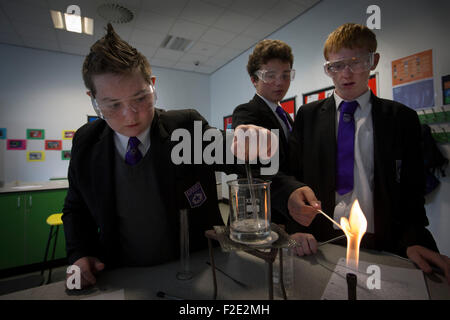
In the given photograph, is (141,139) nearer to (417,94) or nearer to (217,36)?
(417,94)

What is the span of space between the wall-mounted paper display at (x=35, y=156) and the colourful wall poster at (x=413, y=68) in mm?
→ 6761

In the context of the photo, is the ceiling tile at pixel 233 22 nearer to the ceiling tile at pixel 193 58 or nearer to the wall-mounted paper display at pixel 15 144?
the ceiling tile at pixel 193 58

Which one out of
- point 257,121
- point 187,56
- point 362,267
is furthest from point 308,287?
point 187,56

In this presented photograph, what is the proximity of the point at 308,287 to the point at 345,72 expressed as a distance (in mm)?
1131

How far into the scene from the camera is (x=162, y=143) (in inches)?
44.9

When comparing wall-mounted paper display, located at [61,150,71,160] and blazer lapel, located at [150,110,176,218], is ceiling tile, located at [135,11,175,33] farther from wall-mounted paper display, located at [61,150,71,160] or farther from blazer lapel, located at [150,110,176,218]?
blazer lapel, located at [150,110,176,218]

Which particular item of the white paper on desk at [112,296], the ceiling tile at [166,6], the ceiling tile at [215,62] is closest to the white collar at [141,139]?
the white paper on desk at [112,296]

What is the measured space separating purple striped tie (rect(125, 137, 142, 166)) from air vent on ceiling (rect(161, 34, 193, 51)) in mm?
4573

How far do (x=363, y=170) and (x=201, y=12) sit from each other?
403 cm

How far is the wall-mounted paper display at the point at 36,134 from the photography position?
5227 mm

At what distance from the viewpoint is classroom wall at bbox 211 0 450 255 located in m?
2.52

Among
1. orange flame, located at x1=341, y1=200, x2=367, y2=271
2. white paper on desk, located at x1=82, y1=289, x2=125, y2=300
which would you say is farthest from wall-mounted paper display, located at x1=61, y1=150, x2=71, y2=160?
orange flame, located at x1=341, y1=200, x2=367, y2=271

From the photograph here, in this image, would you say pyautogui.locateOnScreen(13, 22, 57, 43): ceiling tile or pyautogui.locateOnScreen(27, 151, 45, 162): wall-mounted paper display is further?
pyautogui.locateOnScreen(27, 151, 45, 162): wall-mounted paper display

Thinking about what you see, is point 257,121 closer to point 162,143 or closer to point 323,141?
point 323,141
